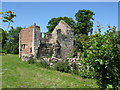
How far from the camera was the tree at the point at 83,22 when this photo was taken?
3712cm

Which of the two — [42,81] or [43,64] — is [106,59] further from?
[43,64]

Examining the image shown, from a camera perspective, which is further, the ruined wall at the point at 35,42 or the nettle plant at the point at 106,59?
the ruined wall at the point at 35,42

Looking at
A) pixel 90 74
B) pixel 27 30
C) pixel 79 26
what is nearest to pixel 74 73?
pixel 90 74

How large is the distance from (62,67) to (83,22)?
2626 centimetres

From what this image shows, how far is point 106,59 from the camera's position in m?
4.99

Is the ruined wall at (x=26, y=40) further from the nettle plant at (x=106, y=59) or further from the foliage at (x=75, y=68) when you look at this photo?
the nettle plant at (x=106, y=59)

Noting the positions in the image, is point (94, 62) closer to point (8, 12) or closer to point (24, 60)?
point (8, 12)

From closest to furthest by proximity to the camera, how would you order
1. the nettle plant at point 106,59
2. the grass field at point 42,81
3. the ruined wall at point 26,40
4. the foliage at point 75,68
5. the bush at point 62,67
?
the nettle plant at point 106,59 < the grass field at point 42,81 < the foliage at point 75,68 < the bush at point 62,67 < the ruined wall at point 26,40

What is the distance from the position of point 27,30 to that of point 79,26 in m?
19.8

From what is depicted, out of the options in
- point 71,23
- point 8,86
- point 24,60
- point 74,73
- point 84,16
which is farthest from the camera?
point 71,23

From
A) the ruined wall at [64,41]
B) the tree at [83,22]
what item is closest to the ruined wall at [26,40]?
the ruined wall at [64,41]

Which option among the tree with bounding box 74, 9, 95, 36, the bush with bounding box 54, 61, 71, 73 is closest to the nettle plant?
the bush with bounding box 54, 61, 71, 73

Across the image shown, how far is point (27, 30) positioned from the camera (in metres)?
20.5

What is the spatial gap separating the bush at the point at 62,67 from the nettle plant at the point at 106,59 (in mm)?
7927
